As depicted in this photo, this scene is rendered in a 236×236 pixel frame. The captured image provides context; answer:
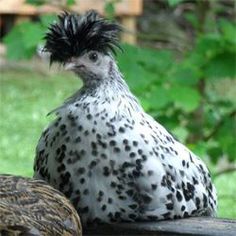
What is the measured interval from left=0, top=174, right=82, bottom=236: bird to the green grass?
10.3 feet

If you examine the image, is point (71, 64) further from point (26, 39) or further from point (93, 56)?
point (26, 39)

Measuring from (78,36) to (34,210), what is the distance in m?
0.45

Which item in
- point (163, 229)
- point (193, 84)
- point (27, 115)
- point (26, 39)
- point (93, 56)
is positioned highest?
point (93, 56)

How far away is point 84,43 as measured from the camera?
2.55 metres

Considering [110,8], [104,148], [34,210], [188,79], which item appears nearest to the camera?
[34,210]

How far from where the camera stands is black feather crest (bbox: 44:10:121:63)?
2.53m

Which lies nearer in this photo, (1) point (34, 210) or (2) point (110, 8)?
(1) point (34, 210)

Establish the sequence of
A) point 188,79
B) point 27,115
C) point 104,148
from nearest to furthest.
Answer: point 104,148 → point 188,79 → point 27,115

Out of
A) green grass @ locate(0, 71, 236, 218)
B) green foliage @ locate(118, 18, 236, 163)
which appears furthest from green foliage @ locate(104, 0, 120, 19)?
green grass @ locate(0, 71, 236, 218)

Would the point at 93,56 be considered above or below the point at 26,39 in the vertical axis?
above

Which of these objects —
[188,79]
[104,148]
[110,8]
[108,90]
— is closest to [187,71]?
[188,79]

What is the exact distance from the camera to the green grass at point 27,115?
22.4 ft

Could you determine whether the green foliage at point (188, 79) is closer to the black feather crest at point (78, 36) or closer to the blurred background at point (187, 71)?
the blurred background at point (187, 71)

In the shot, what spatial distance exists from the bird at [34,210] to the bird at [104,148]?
0.09 meters
